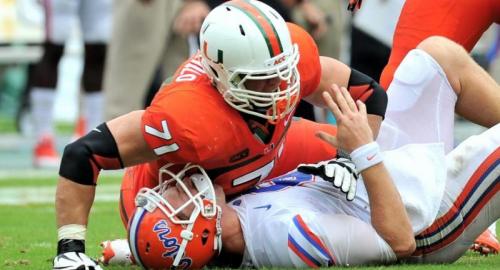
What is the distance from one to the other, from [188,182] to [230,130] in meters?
0.23

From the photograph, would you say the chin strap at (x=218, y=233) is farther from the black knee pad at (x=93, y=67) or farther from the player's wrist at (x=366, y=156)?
the black knee pad at (x=93, y=67)

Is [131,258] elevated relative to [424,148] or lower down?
lower down

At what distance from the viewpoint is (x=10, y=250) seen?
5195mm

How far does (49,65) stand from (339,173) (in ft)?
18.1

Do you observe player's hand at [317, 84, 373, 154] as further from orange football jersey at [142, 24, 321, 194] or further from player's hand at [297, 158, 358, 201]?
orange football jersey at [142, 24, 321, 194]

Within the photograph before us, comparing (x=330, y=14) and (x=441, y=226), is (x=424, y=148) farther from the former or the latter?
(x=330, y=14)

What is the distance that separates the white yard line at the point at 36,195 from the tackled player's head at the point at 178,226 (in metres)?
3.23

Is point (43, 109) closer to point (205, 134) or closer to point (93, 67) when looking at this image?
point (93, 67)

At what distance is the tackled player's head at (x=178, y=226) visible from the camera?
13.6 feet

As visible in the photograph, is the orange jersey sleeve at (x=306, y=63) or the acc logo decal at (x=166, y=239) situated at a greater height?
the orange jersey sleeve at (x=306, y=63)

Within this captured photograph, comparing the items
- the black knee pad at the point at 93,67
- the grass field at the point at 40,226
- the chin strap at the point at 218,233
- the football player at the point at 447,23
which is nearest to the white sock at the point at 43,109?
the black knee pad at the point at 93,67

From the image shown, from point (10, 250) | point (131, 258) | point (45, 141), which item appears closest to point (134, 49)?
point (45, 141)

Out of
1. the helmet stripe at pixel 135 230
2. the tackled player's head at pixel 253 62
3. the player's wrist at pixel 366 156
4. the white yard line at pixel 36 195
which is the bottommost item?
the white yard line at pixel 36 195

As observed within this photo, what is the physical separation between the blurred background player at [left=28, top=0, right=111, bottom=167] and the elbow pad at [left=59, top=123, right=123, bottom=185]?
17.1ft
